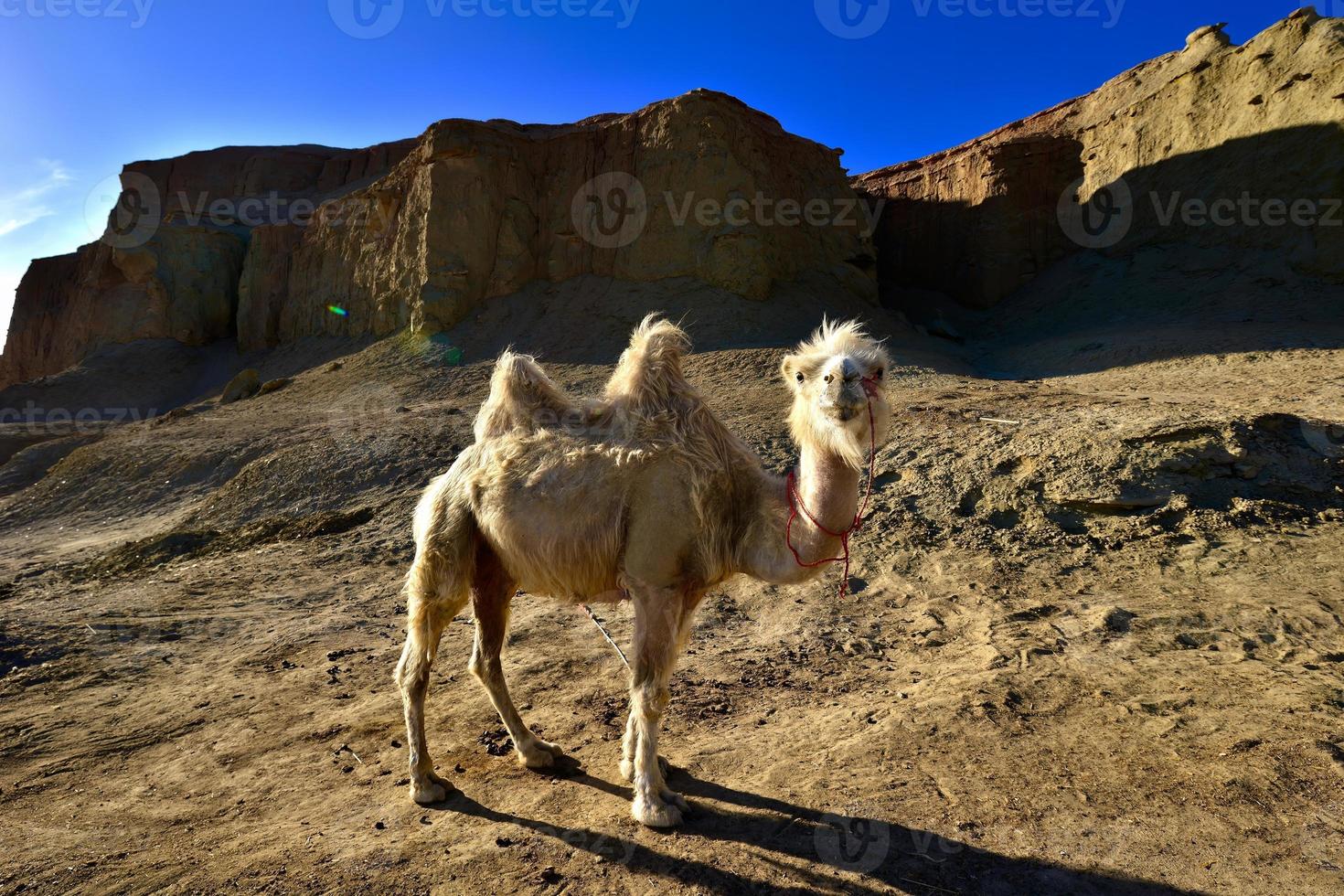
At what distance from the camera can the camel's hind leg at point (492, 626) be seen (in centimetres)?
454

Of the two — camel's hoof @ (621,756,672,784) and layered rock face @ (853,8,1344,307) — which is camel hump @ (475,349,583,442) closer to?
camel's hoof @ (621,756,672,784)

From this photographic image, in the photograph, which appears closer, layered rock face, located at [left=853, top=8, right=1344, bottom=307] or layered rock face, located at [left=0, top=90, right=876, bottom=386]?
layered rock face, located at [left=853, top=8, right=1344, bottom=307]

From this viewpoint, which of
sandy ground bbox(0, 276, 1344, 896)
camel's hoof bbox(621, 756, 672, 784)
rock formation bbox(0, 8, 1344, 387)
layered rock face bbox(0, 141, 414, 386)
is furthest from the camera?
layered rock face bbox(0, 141, 414, 386)

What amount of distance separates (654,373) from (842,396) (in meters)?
1.39

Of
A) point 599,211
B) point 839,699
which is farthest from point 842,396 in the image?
point 599,211

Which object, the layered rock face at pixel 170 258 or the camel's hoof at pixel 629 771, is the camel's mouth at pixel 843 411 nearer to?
the camel's hoof at pixel 629 771

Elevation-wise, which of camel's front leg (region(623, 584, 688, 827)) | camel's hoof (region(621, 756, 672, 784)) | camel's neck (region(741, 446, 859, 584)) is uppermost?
camel's neck (region(741, 446, 859, 584))

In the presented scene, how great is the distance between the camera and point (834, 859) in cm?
328

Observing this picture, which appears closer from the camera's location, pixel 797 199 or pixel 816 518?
pixel 816 518

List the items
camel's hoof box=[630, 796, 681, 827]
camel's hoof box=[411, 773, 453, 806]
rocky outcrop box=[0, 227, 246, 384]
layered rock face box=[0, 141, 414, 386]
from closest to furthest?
1. camel's hoof box=[630, 796, 681, 827]
2. camel's hoof box=[411, 773, 453, 806]
3. rocky outcrop box=[0, 227, 246, 384]
4. layered rock face box=[0, 141, 414, 386]

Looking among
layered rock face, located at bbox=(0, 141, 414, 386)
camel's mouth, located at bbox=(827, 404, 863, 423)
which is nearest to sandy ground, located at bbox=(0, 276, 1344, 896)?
camel's mouth, located at bbox=(827, 404, 863, 423)

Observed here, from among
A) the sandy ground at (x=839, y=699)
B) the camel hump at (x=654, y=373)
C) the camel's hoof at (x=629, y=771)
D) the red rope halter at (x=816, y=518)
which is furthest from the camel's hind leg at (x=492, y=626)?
the red rope halter at (x=816, y=518)

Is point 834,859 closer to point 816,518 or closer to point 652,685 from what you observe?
point 652,685

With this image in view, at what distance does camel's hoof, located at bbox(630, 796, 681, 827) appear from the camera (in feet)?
11.9
